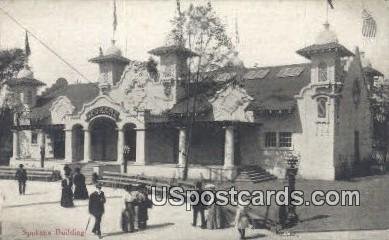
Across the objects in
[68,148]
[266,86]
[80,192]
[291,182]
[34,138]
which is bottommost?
[80,192]

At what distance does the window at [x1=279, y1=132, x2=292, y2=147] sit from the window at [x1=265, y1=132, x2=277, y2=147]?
1.27 feet

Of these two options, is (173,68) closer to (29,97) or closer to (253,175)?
(253,175)

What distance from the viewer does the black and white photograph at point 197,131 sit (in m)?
14.4

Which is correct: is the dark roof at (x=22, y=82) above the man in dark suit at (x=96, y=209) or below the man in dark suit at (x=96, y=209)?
above

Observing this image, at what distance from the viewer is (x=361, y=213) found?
53.5 ft

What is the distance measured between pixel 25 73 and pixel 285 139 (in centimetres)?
2122

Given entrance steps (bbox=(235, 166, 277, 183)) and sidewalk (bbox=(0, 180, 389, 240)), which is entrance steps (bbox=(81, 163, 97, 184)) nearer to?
sidewalk (bbox=(0, 180, 389, 240))

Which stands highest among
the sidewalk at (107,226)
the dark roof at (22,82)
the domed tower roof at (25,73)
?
the domed tower roof at (25,73)

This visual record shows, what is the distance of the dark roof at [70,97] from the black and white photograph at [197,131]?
0.18m

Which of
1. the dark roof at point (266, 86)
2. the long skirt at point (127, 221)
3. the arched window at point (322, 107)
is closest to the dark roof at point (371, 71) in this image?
the dark roof at point (266, 86)

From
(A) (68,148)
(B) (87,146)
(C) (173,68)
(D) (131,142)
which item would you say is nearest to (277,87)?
(C) (173,68)

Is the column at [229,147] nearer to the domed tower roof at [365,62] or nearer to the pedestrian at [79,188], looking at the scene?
the pedestrian at [79,188]

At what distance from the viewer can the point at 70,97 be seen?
36625mm

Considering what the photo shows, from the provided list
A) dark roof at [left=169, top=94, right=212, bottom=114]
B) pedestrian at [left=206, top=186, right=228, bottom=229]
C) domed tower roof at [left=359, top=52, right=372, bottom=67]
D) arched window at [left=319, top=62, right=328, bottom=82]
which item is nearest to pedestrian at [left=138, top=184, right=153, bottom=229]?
pedestrian at [left=206, top=186, right=228, bottom=229]
